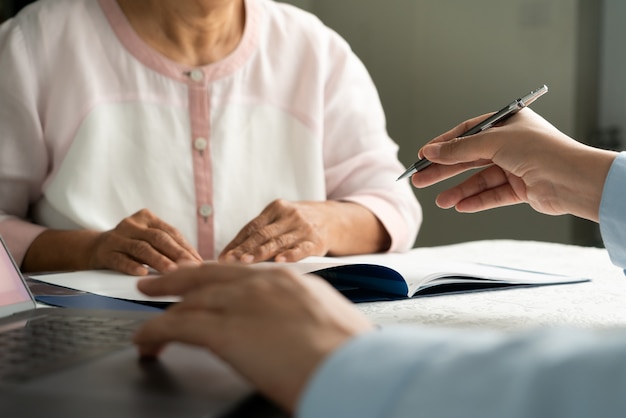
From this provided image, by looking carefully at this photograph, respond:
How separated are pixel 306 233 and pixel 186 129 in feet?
1.20

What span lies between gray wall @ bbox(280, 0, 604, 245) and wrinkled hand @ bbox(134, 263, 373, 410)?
8.20ft

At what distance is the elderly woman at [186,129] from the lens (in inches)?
54.0

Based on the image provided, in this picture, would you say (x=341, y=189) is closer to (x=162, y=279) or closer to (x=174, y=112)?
(x=174, y=112)

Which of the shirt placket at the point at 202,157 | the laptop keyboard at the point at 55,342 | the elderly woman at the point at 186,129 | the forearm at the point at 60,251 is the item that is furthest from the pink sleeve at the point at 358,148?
the laptop keyboard at the point at 55,342

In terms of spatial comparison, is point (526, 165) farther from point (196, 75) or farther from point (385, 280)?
point (196, 75)

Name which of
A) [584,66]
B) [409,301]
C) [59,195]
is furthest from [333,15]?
[409,301]

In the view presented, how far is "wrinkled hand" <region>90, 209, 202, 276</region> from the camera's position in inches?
41.6

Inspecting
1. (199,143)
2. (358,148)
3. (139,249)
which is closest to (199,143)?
(199,143)

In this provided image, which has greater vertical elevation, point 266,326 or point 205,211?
point 266,326

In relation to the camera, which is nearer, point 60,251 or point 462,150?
point 462,150

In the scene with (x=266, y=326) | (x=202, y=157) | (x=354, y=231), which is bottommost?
(x=354, y=231)

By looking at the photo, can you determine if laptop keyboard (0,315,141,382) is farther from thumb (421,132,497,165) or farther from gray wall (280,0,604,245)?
gray wall (280,0,604,245)

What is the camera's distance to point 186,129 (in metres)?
1.45

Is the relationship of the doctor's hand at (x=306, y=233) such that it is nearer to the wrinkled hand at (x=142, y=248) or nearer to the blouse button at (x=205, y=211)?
the wrinkled hand at (x=142, y=248)
